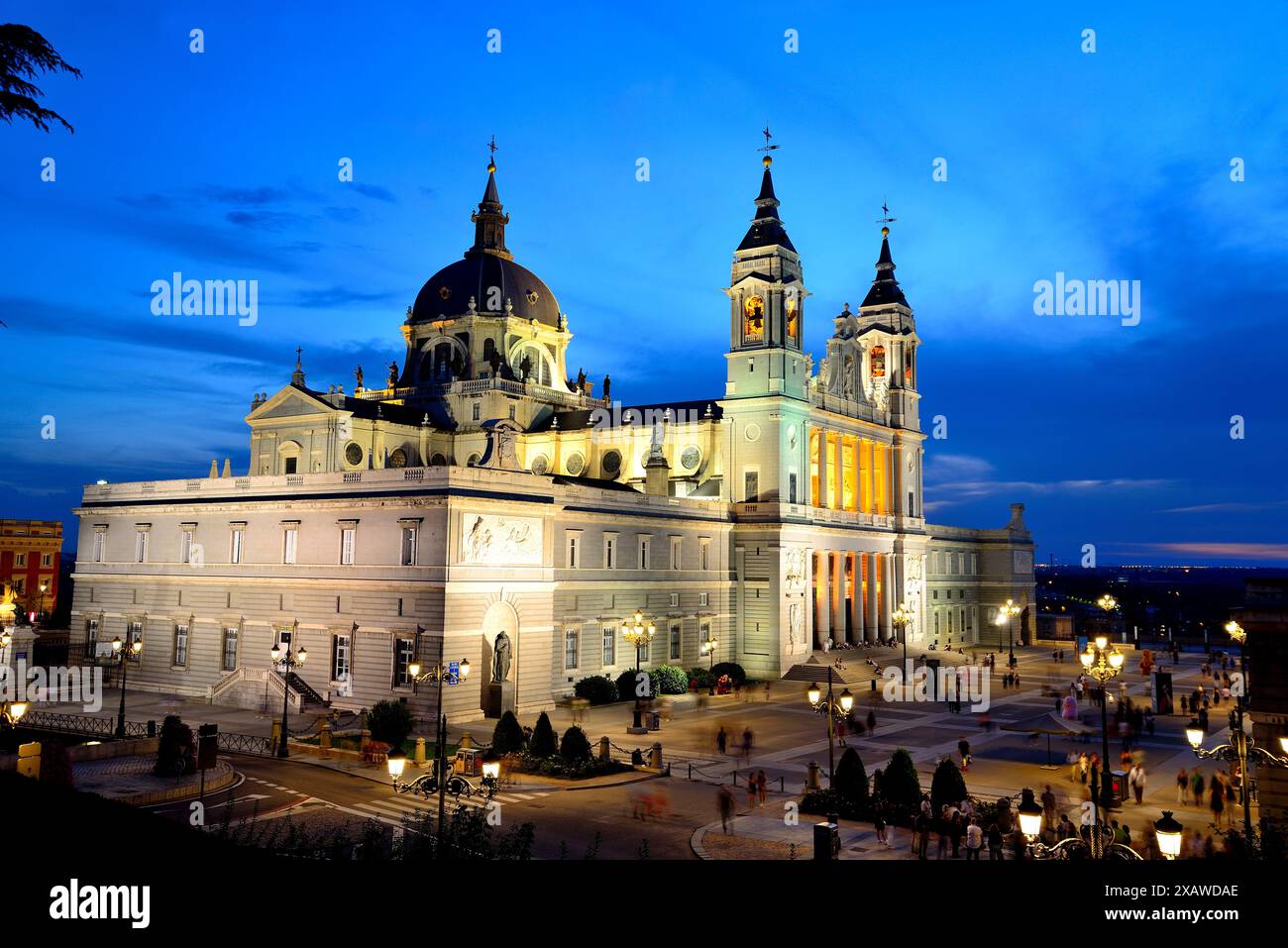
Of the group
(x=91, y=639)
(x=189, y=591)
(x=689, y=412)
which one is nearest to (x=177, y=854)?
(x=189, y=591)

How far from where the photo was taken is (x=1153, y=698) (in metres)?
57.8

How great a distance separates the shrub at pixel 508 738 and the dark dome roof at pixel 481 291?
48853 millimetres

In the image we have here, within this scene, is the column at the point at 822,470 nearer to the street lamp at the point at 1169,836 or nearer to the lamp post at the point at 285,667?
the lamp post at the point at 285,667

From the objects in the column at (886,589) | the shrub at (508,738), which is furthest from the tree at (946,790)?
the column at (886,589)

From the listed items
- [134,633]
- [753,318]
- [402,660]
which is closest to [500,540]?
[402,660]

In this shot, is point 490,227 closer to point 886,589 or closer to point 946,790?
point 886,589

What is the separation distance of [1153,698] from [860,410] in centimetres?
3214

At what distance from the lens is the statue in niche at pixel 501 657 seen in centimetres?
4922

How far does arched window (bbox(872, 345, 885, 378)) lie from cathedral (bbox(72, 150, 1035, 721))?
0.17m

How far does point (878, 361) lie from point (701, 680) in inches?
1491

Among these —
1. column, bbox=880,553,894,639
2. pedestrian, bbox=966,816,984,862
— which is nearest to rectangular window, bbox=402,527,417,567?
pedestrian, bbox=966,816,984,862

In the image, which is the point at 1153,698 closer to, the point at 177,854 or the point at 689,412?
the point at 689,412

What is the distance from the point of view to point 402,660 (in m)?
47.2

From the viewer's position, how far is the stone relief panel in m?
47.0
